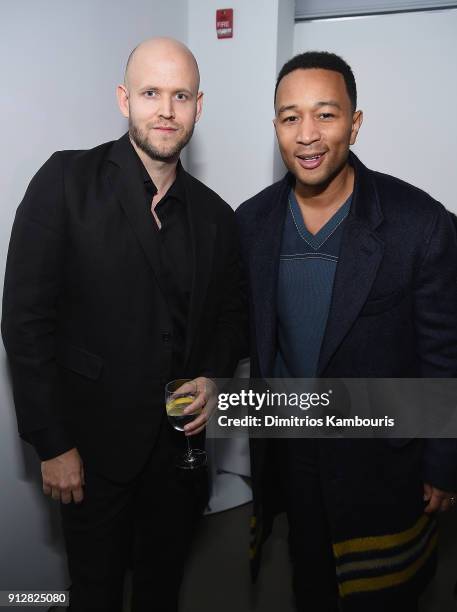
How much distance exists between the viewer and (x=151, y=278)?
1588mm

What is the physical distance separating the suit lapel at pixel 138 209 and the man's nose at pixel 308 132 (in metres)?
0.51

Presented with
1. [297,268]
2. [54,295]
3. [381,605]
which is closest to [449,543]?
[381,605]

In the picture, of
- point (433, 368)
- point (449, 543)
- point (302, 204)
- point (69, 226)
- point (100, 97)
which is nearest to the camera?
point (69, 226)

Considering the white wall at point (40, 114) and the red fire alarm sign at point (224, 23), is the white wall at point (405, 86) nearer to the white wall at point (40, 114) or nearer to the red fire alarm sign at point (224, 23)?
the red fire alarm sign at point (224, 23)

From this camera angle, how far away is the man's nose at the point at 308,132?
1.62 meters

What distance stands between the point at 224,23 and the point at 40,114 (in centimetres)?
141

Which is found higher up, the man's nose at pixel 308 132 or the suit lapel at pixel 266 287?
the man's nose at pixel 308 132

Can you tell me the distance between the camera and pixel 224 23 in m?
2.81

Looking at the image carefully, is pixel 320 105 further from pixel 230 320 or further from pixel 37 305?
pixel 37 305

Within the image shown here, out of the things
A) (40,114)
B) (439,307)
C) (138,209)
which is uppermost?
(40,114)

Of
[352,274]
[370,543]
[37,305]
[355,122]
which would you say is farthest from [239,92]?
[370,543]

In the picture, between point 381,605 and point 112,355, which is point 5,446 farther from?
point 381,605

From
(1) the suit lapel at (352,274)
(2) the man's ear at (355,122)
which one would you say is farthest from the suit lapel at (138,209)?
(2) the man's ear at (355,122)

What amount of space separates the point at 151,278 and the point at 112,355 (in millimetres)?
262
